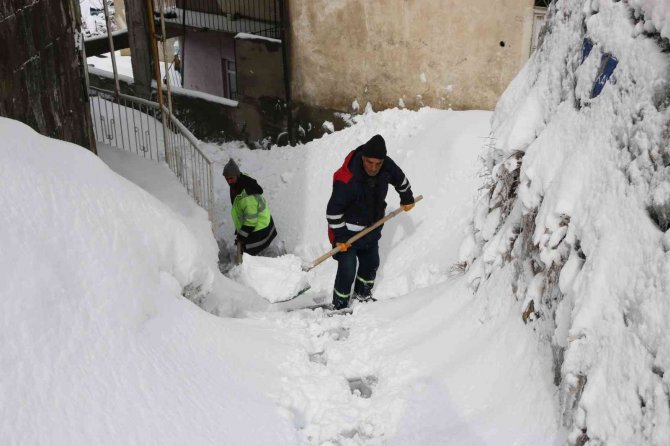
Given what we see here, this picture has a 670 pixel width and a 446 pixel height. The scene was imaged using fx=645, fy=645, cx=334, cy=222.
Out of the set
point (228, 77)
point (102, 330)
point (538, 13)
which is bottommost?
point (228, 77)

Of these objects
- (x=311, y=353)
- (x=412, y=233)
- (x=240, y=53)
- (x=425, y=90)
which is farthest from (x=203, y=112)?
(x=311, y=353)

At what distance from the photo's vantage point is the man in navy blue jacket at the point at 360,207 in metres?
5.69

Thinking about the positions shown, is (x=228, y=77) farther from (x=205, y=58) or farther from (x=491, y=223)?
(x=491, y=223)

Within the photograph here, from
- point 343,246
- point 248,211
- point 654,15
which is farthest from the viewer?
point 248,211

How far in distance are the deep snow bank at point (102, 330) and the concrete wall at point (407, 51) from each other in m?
5.43

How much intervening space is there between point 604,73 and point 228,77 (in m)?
13.4

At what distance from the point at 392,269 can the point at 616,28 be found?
4300 mm

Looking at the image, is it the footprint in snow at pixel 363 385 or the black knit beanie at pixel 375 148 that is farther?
the black knit beanie at pixel 375 148

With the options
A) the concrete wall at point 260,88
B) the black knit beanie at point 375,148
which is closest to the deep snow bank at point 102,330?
the black knit beanie at point 375,148

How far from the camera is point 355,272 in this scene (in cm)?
621

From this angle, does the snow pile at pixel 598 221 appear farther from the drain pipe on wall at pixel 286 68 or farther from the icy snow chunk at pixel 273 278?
the drain pipe on wall at pixel 286 68

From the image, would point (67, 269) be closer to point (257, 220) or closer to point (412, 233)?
point (257, 220)

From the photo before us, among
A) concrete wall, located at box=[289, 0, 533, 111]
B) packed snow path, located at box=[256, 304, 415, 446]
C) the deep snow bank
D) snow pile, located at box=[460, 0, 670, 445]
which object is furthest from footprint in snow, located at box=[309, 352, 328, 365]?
concrete wall, located at box=[289, 0, 533, 111]

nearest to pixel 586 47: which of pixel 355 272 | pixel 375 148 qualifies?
pixel 375 148
